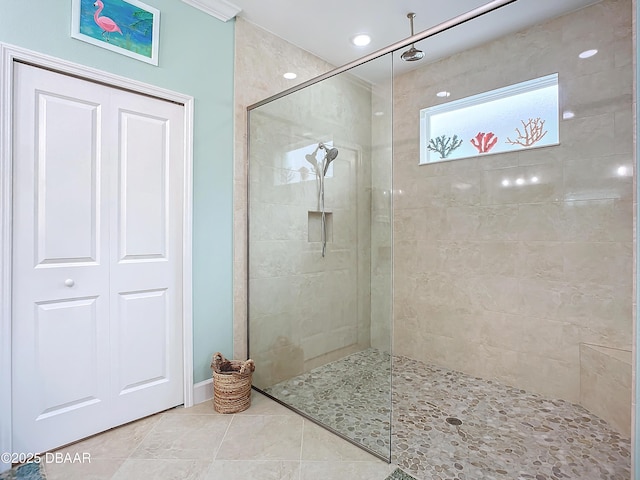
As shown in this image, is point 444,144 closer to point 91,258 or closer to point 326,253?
point 326,253

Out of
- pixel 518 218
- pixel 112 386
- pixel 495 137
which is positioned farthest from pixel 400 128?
pixel 112 386

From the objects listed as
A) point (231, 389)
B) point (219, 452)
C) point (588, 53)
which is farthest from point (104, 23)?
point (588, 53)

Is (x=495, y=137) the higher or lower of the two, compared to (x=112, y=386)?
higher

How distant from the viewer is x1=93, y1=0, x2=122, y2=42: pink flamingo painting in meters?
1.84

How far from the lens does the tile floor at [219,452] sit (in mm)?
1600

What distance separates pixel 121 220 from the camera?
197 centimetres

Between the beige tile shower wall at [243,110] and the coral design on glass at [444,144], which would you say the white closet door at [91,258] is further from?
the coral design on glass at [444,144]

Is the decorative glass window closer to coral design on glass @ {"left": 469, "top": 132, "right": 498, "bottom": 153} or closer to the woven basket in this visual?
coral design on glass @ {"left": 469, "top": 132, "right": 498, "bottom": 153}

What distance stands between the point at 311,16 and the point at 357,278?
1828mm

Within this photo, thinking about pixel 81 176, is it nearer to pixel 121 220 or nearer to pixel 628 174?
pixel 121 220

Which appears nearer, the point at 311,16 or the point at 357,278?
the point at 357,278

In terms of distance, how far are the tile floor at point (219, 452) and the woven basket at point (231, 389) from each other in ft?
0.20

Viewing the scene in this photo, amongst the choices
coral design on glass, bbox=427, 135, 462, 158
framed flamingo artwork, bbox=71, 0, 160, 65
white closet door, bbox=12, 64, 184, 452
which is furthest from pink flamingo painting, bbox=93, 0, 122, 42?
coral design on glass, bbox=427, 135, 462, 158

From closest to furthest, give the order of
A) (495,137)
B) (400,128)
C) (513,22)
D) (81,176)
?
(81,176) → (513,22) → (495,137) → (400,128)
